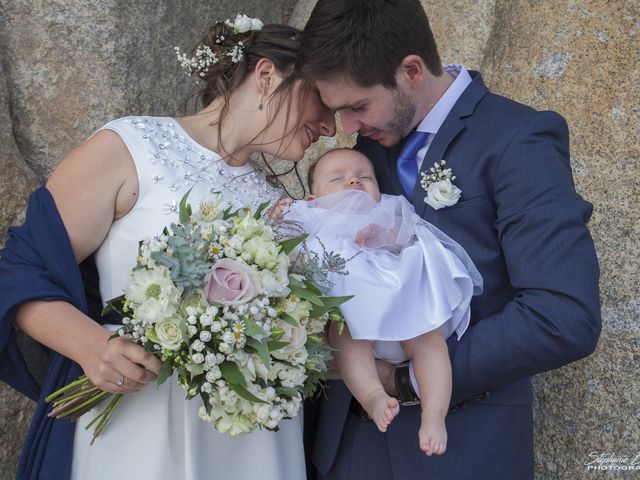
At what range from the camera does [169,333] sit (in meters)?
2.07

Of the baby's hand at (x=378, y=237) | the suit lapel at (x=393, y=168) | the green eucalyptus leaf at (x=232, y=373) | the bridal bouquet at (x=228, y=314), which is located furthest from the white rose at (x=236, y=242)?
the suit lapel at (x=393, y=168)

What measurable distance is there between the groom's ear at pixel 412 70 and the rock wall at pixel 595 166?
130cm

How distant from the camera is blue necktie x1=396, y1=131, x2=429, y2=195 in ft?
9.75

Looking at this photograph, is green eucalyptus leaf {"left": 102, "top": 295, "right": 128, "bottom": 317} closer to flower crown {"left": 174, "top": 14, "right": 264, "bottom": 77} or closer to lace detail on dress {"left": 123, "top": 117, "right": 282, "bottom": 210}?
lace detail on dress {"left": 123, "top": 117, "right": 282, "bottom": 210}

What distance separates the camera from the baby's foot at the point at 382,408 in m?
2.39

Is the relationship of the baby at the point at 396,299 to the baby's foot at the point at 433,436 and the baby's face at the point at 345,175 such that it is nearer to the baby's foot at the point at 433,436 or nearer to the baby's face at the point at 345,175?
the baby's foot at the point at 433,436

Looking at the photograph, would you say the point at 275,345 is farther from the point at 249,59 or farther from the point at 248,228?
the point at 249,59

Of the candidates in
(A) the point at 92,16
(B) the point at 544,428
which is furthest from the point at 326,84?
(B) the point at 544,428

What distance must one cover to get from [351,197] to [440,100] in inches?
20.3

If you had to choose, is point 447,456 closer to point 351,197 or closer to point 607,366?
point 351,197

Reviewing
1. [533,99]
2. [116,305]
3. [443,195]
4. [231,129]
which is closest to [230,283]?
[116,305]

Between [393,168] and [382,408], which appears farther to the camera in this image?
[393,168]

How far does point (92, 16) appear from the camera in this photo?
3.92m

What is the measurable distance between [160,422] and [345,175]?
1.11 metres
